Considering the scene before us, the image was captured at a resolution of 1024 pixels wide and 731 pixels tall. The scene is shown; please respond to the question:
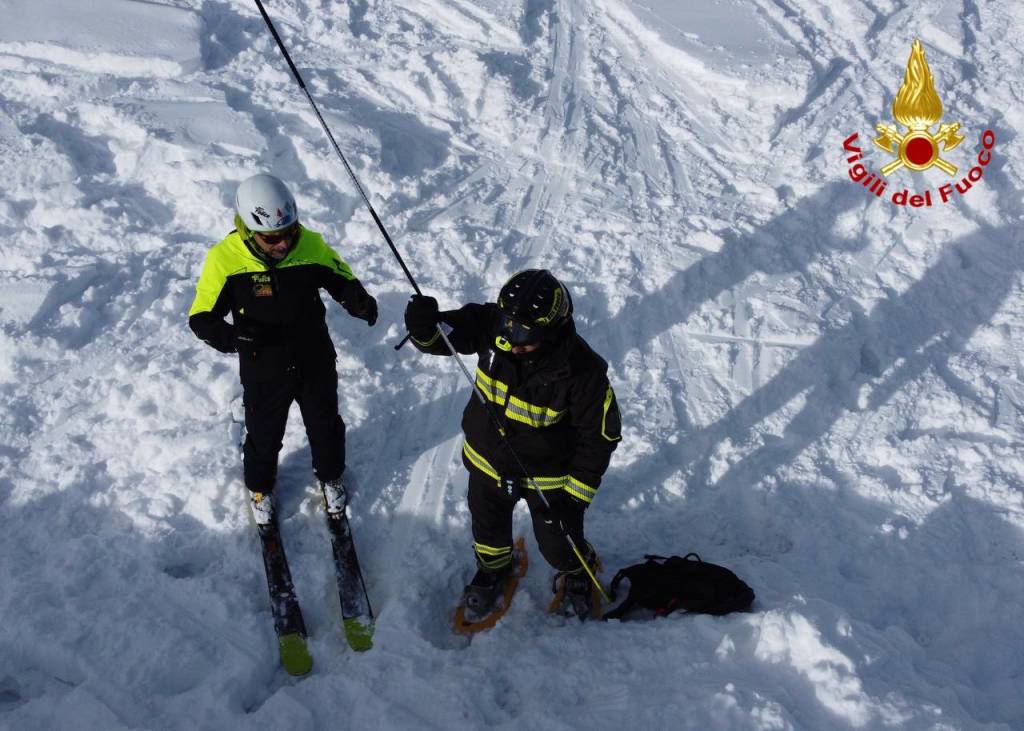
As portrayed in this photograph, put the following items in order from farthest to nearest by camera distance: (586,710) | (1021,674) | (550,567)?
1. (550,567)
2. (1021,674)
3. (586,710)

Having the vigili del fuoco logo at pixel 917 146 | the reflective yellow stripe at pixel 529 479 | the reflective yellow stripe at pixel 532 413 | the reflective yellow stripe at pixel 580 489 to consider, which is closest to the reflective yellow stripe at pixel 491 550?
the reflective yellow stripe at pixel 529 479

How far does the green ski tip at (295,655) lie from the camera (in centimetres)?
460

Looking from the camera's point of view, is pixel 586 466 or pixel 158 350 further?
pixel 158 350

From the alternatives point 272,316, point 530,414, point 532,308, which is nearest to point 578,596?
point 530,414

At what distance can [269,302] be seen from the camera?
4.77 meters

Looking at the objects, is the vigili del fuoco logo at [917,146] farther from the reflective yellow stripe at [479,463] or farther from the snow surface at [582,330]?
the reflective yellow stripe at [479,463]

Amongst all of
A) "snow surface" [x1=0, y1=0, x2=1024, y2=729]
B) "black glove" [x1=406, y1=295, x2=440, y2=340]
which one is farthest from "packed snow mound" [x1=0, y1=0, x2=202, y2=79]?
"black glove" [x1=406, y1=295, x2=440, y2=340]

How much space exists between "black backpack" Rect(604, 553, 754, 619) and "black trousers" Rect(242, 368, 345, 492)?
205 cm

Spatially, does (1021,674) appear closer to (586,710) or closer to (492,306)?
(586,710)

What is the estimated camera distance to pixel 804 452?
6.70 meters

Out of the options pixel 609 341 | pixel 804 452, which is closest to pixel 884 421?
pixel 804 452

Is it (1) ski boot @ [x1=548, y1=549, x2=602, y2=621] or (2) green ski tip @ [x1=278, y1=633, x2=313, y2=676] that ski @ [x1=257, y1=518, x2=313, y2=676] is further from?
(1) ski boot @ [x1=548, y1=549, x2=602, y2=621]

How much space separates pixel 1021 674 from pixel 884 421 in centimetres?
256

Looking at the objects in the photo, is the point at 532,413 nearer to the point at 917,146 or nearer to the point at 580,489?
the point at 580,489
